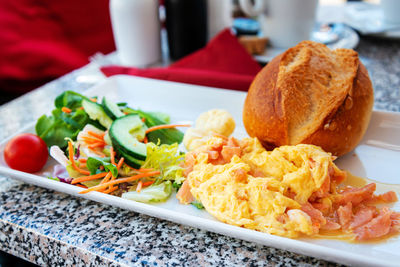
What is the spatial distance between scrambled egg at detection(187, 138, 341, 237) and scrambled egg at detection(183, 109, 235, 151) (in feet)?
0.60

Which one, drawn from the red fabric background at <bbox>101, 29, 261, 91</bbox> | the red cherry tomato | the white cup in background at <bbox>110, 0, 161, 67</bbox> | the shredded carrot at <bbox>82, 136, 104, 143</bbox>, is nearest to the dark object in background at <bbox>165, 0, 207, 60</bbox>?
the white cup in background at <bbox>110, 0, 161, 67</bbox>

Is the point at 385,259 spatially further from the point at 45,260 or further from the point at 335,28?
the point at 335,28

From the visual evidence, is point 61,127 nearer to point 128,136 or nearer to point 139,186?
point 128,136

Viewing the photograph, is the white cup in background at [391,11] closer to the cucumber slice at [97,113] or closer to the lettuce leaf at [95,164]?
the cucumber slice at [97,113]

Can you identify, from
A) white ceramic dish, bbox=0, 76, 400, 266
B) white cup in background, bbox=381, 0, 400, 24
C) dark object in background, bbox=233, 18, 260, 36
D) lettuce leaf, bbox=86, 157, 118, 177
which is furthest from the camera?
dark object in background, bbox=233, 18, 260, 36

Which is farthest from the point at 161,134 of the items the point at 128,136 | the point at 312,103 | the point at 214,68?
the point at 214,68

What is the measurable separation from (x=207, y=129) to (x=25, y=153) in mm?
750

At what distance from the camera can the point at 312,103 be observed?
4.58 ft

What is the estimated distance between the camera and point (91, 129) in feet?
5.21

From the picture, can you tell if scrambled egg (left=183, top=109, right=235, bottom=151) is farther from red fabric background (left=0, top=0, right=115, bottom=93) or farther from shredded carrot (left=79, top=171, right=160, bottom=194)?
red fabric background (left=0, top=0, right=115, bottom=93)

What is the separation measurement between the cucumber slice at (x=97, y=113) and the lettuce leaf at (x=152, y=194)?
468 mm

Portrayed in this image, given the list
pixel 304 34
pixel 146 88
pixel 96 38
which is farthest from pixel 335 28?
pixel 96 38

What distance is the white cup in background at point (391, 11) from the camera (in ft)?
8.83

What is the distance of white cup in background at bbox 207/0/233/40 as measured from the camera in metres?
2.75
